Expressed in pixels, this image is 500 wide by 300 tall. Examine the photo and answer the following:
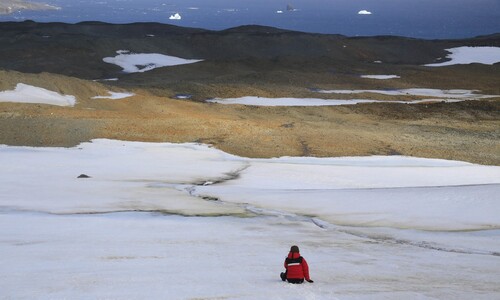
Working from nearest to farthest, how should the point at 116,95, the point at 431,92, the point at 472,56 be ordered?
1. the point at 116,95
2. the point at 431,92
3. the point at 472,56

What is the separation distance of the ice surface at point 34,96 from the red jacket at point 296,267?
3040 cm

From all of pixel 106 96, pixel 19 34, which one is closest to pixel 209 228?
pixel 106 96

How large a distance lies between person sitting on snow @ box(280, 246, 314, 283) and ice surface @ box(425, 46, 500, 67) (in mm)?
68103

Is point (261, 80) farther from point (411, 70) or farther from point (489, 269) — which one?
point (489, 269)

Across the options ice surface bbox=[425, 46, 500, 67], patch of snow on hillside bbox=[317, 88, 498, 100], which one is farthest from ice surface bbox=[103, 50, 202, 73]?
ice surface bbox=[425, 46, 500, 67]

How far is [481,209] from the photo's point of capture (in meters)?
20.2

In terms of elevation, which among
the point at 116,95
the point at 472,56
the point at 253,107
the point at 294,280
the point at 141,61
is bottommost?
the point at 253,107

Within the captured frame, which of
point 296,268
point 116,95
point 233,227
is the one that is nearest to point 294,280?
point 296,268

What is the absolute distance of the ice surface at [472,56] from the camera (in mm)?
79438

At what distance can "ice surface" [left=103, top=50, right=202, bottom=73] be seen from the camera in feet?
242

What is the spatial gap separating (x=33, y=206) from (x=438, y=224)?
10.5 m

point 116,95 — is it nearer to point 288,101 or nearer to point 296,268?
point 288,101

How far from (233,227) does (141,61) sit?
2341 inches

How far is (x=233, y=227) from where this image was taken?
18.7 metres
